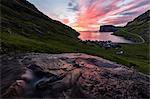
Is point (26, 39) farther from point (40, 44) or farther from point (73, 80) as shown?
point (73, 80)

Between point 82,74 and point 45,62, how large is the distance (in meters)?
5.77

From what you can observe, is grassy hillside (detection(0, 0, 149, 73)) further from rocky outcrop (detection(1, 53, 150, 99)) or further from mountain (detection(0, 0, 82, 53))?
rocky outcrop (detection(1, 53, 150, 99))

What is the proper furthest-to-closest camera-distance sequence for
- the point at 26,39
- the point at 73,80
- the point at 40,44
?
the point at 26,39 < the point at 40,44 < the point at 73,80

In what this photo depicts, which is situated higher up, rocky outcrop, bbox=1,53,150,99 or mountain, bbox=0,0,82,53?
mountain, bbox=0,0,82,53

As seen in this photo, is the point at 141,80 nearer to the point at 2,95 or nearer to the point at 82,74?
the point at 82,74

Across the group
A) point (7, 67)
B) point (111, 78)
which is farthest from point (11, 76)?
point (111, 78)

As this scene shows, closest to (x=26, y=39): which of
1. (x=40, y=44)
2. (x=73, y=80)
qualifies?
(x=40, y=44)

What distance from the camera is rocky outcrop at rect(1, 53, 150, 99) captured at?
109 ft

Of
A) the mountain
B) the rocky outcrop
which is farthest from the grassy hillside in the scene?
the rocky outcrop

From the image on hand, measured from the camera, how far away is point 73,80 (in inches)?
1420

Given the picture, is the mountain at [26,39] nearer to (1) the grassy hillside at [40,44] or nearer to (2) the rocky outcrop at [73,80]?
(1) the grassy hillside at [40,44]

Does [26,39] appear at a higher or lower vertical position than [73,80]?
higher

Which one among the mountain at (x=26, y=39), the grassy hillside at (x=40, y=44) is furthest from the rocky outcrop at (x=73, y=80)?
the mountain at (x=26, y=39)

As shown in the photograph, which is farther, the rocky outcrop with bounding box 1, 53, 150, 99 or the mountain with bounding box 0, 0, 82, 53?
the mountain with bounding box 0, 0, 82, 53
